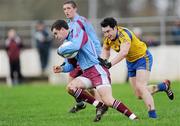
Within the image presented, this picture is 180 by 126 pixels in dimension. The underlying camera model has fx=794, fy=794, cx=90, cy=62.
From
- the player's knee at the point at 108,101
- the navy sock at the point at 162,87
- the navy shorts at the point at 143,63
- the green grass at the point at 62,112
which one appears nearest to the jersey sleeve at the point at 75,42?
the player's knee at the point at 108,101

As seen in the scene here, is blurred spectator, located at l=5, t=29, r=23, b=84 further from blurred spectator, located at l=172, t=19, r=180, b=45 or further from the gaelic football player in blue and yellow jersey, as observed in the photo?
the gaelic football player in blue and yellow jersey

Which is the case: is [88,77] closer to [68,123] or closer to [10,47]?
[68,123]

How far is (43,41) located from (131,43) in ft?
53.9

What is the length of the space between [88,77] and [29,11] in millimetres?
31082

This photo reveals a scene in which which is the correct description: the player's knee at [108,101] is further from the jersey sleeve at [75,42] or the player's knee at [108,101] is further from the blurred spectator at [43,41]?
the blurred spectator at [43,41]

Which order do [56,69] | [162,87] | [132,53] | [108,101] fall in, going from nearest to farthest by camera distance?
[108,101], [56,69], [132,53], [162,87]

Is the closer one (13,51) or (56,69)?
(56,69)

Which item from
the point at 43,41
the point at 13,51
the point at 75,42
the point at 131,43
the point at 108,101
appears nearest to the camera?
the point at 75,42

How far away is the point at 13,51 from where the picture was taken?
30203 mm

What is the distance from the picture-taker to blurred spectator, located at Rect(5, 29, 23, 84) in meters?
30.0

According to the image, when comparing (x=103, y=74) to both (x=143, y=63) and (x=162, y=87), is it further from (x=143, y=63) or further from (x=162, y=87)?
(x=162, y=87)

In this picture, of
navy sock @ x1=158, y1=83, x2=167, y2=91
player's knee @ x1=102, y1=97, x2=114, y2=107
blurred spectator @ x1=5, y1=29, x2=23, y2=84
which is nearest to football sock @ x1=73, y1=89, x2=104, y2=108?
player's knee @ x1=102, y1=97, x2=114, y2=107

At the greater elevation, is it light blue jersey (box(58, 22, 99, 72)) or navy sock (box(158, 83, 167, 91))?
light blue jersey (box(58, 22, 99, 72))

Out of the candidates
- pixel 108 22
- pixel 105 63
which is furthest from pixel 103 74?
pixel 108 22
